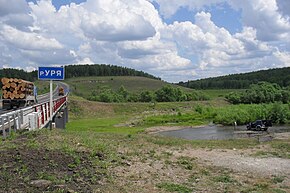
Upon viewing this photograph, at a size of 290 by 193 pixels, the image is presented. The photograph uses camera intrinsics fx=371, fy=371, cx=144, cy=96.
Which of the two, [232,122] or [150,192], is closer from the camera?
[150,192]

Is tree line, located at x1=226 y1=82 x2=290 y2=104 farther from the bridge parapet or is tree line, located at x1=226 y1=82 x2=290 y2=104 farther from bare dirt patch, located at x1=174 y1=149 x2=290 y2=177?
the bridge parapet

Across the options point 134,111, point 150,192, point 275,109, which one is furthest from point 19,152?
point 134,111

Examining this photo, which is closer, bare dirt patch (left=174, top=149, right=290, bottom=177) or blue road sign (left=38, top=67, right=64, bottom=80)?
bare dirt patch (left=174, top=149, right=290, bottom=177)

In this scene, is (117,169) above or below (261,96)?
below

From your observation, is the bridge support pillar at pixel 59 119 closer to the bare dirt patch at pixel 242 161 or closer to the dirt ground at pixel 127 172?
the bare dirt patch at pixel 242 161

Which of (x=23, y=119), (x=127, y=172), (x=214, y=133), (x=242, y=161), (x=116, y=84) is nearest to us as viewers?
(x=127, y=172)

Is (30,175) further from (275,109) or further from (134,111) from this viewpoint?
(134,111)

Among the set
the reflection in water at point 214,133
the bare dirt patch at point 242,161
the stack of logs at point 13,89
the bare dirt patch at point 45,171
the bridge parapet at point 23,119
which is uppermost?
the stack of logs at point 13,89

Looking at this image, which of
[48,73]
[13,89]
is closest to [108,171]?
[48,73]

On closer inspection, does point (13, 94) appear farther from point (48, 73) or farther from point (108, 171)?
point (108, 171)

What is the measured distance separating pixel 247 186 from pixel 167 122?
57.2 m

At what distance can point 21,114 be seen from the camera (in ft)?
54.6

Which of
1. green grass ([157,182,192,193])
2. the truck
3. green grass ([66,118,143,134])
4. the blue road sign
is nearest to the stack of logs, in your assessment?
the truck

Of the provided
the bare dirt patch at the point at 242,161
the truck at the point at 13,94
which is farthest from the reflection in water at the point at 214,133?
the bare dirt patch at the point at 242,161
